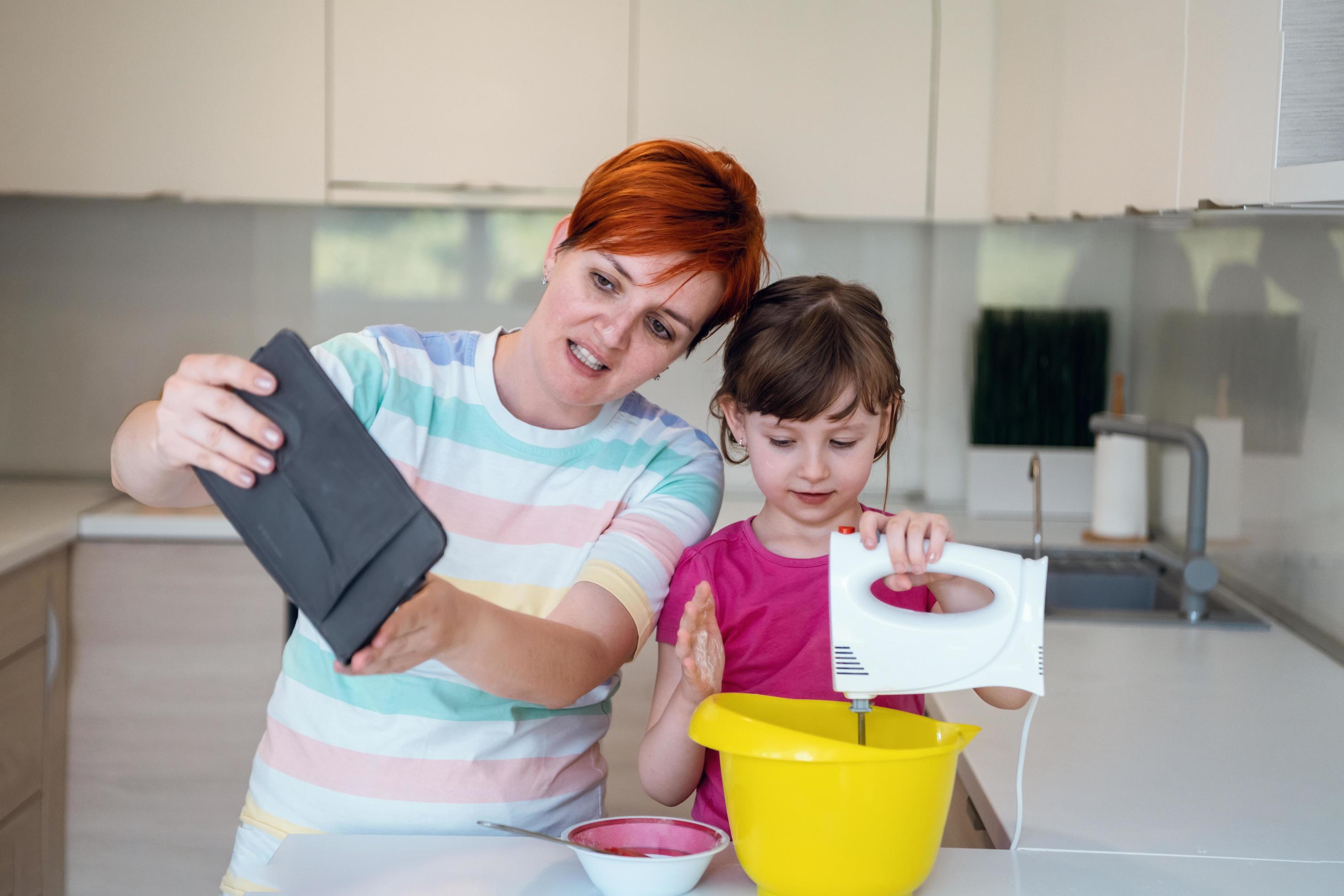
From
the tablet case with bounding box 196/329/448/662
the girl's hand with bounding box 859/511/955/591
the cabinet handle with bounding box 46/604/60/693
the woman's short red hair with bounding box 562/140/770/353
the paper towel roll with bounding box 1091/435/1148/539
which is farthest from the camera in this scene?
the paper towel roll with bounding box 1091/435/1148/539

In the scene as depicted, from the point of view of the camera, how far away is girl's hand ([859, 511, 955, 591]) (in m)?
0.94

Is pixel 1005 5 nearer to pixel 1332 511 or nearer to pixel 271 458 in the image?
pixel 1332 511

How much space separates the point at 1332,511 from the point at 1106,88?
727 millimetres

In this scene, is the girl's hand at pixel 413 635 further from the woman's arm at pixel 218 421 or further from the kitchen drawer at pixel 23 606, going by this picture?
the kitchen drawer at pixel 23 606

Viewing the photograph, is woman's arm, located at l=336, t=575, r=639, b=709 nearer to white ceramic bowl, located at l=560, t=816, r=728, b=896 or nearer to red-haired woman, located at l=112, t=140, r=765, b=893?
red-haired woman, located at l=112, t=140, r=765, b=893

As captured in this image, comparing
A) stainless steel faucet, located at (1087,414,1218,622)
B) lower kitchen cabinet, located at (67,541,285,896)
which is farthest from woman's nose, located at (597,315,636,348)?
lower kitchen cabinet, located at (67,541,285,896)

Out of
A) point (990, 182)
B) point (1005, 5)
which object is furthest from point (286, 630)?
point (1005, 5)

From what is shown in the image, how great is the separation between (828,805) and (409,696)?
1.60ft

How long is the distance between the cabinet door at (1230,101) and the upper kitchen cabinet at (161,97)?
180cm

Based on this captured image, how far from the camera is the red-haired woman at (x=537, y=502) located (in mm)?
1157

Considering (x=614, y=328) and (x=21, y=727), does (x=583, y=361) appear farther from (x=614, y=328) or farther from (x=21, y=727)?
(x=21, y=727)

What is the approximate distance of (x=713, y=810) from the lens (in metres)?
1.22

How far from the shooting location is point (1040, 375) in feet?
9.46

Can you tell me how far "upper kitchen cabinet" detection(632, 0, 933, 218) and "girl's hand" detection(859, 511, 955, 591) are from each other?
5.84 ft
